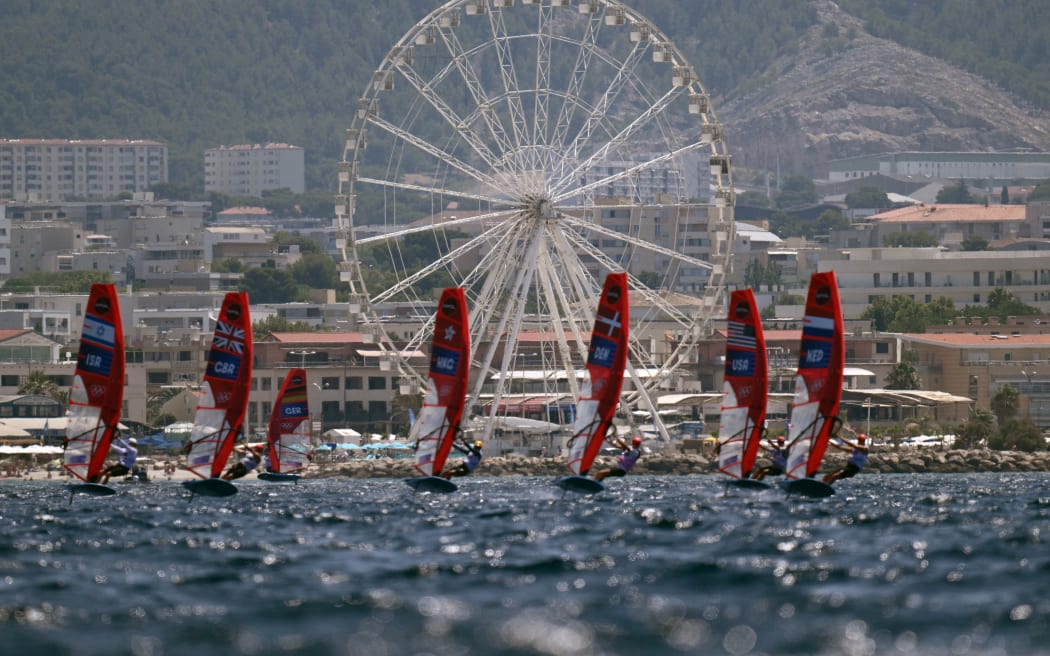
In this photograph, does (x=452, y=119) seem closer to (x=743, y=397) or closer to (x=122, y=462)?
(x=122, y=462)

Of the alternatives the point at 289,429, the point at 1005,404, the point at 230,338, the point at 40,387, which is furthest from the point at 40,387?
the point at 230,338

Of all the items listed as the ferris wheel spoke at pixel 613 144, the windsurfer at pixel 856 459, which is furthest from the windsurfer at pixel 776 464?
the ferris wheel spoke at pixel 613 144

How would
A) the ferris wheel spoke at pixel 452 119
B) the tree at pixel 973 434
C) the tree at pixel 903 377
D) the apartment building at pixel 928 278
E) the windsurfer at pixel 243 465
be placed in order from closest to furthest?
the windsurfer at pixel 243 465 < the ferris wheel spoke at pixel 452 119 < the tree at pixel 973 434 < the tree at pixel 903 377 < the apartment building at pixel 928 278

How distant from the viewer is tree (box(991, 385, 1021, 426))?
136125mm

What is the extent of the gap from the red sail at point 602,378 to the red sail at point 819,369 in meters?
4.88

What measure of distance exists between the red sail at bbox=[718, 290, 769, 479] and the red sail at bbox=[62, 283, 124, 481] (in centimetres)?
1603

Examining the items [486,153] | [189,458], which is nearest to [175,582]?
[189,458]

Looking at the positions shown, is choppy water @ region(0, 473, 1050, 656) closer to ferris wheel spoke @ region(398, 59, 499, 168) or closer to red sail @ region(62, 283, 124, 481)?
red sail @ region(62, 283, 124, 481)

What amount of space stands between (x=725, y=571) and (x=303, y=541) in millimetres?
11658

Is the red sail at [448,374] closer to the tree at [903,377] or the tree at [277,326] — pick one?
the tree at [903,377]

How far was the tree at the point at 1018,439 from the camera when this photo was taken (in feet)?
404

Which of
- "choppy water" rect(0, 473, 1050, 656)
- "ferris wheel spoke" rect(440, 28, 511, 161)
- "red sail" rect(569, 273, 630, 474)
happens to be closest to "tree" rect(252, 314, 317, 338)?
"ferris wheel spoke" rect(440, 28, 511, 161)

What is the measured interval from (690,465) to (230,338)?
132 feet

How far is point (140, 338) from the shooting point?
535 ft
